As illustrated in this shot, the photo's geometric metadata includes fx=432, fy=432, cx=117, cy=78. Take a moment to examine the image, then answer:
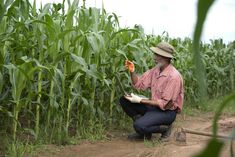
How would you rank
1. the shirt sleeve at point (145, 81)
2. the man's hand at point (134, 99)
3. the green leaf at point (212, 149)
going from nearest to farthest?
the green leaf at point (212, 149) < the man's hand at point (134, 99) < the shirt sleeve at point (145, 81)

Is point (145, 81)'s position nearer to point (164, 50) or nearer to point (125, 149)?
point (164, 50)

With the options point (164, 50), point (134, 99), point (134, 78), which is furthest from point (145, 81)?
point (164, 50)

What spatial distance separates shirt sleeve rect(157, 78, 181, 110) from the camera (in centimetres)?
502

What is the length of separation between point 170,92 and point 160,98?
162 millimetres

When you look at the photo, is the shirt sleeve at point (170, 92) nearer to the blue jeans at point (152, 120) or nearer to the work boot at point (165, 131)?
the blue jeans at point (152, 120)

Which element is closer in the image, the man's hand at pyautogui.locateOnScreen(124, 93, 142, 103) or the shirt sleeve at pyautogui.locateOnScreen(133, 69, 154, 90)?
the man's hand at pyautogui.locateOnScreen(124, 93, 142, 103)

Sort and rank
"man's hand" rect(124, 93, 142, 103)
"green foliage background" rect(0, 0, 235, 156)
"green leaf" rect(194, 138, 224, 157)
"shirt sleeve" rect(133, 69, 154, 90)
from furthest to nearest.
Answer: "shirt sleeve" rect(133, 69, 154, 90) < "man's hand" rect(124, 93, 142, 103) < "green foliage background" rect(0, 0, 235, 156) < "green leaf" rect(194, 138, 224, 157)

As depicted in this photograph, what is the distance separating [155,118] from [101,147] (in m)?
0.75

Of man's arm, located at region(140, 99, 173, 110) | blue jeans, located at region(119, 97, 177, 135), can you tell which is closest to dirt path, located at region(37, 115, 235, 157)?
blue jeans, located at region(119, 97, 177, 135)

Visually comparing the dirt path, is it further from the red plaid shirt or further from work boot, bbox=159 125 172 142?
the red plaid shirt

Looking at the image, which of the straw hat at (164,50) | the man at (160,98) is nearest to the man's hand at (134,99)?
the man at (160,98)

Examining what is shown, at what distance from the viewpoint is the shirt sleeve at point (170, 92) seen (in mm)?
5023

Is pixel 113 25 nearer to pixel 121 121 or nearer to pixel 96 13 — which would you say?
pixel 96 13

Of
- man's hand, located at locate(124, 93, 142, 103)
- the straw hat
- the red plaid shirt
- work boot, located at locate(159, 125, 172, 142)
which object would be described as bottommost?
work boot, located at locate(159, 125, 172, 142)
